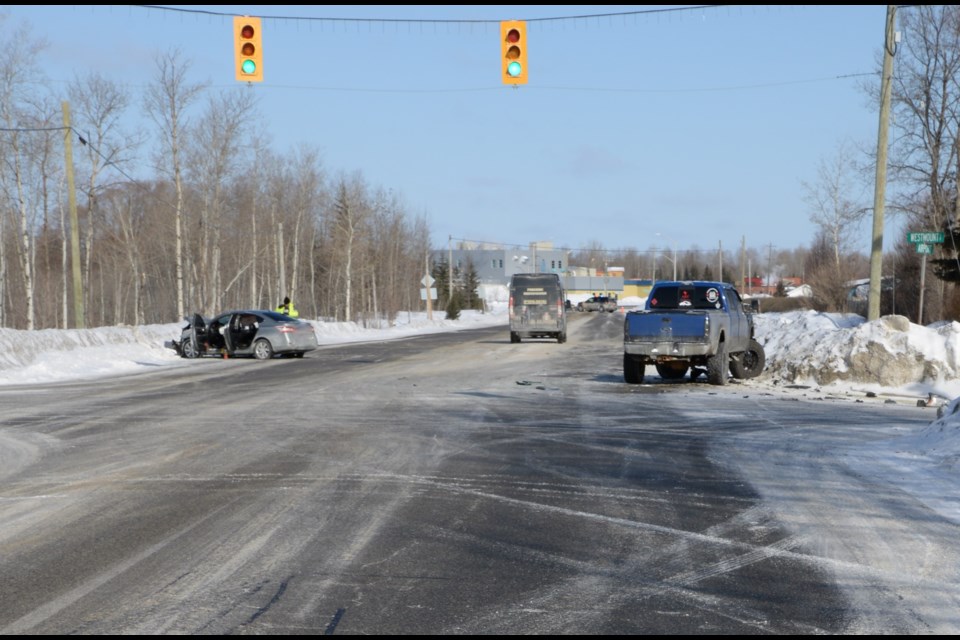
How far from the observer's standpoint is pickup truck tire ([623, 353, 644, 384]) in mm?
20531

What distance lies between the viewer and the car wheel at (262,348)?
31.0 metres

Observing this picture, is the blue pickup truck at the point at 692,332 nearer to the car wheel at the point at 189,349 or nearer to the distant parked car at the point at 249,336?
the distant parked car at the point at 249,336

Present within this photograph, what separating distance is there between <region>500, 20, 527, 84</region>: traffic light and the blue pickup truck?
527 cm

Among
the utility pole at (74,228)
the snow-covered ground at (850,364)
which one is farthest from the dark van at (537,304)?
the utility pole at (74,228)

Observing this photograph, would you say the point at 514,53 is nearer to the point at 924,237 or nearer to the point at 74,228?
the point at 924,237

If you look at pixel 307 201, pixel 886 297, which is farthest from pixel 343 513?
pixel 307 201

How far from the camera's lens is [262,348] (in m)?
31.0

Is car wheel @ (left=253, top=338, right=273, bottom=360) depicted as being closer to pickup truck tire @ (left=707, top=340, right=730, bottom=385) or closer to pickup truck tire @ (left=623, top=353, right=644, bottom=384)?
pickup truck tire @ (left=623, top=353, right=644, bottom=384)

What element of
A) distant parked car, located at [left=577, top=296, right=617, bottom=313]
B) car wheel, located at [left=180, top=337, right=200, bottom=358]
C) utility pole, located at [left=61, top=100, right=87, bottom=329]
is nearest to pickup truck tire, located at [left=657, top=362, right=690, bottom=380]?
car wheel, located at [left=180, top=337, right=200, bottom=358]

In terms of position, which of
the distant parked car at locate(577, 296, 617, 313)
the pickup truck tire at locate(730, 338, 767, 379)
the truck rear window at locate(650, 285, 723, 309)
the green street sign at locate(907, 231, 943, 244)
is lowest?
the distant parked car at locate(577, 296, 617, 313)

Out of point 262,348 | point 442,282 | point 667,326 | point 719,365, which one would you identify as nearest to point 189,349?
point 262,348

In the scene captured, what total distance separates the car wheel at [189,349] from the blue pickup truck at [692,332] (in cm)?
1672

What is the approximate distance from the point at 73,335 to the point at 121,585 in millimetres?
26039

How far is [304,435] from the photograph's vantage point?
1291 centimetres
